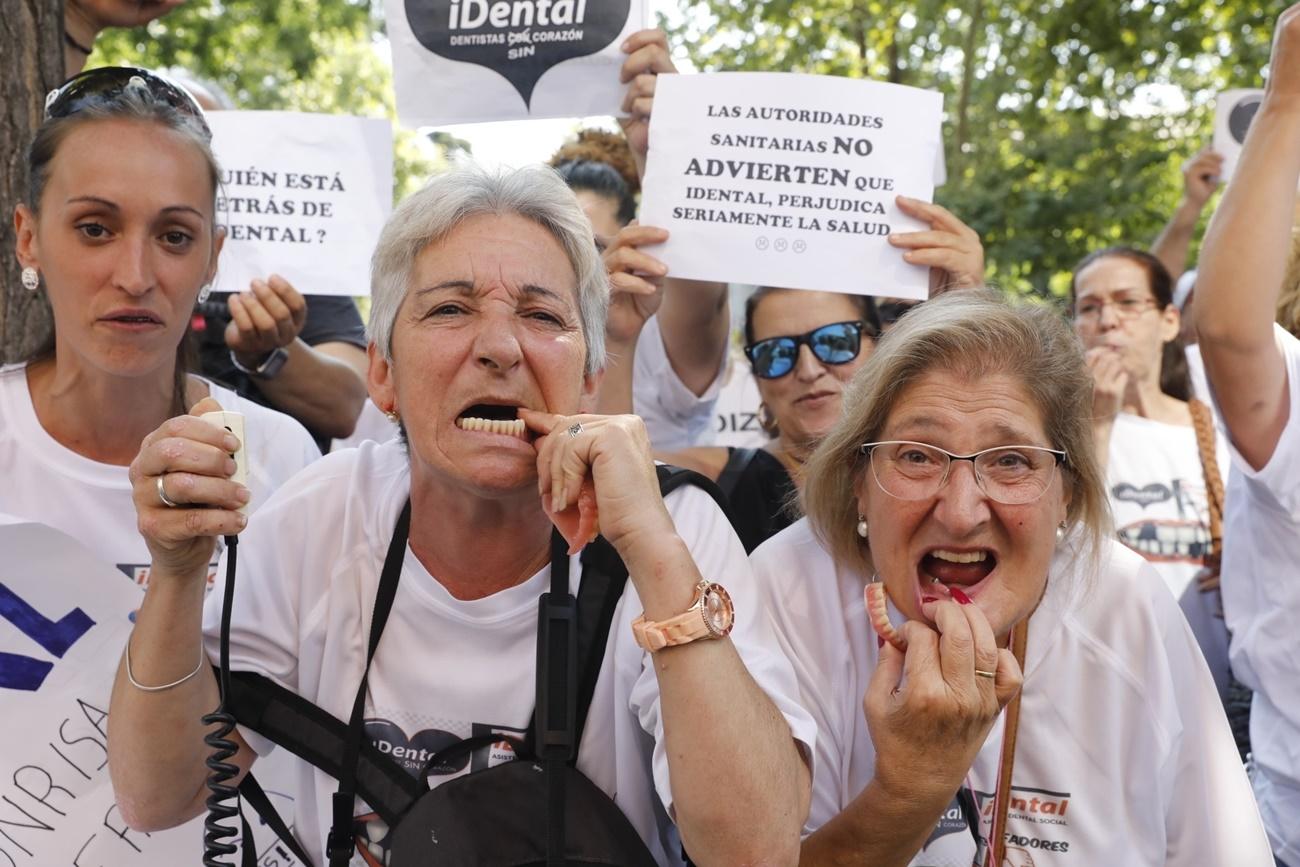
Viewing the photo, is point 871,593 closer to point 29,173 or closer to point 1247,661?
point 1247,661

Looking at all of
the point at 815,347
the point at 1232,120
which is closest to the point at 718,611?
the point at 815,347

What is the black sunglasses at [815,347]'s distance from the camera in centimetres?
376

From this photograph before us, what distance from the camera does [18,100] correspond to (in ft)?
12.0

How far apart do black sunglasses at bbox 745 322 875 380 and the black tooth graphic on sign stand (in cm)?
100

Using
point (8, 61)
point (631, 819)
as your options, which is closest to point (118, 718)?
point (631, 819)

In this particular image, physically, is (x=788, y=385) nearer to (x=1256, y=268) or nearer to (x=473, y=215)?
(x=1256, y=268)

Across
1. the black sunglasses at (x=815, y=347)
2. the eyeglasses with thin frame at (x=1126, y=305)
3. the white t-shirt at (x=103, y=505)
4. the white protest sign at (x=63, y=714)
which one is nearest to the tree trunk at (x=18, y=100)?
the white t-shirt at (x=103, y=505)

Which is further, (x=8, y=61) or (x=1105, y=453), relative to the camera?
(x=1105, y=453)

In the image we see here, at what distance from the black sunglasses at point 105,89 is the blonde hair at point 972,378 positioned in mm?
1782

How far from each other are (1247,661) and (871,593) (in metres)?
1.41

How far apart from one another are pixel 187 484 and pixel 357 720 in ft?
1.81

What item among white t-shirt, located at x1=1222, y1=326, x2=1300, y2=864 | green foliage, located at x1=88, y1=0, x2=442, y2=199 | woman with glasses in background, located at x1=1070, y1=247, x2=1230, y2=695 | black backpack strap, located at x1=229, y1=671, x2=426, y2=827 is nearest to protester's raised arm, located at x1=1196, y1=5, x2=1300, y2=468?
white t-shirt, located at x1=1222, y1=326, x2=1300, y2=864

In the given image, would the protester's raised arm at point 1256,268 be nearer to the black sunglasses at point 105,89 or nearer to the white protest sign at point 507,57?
the white protest sign at point 507,57

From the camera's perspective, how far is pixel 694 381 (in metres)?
4.21
